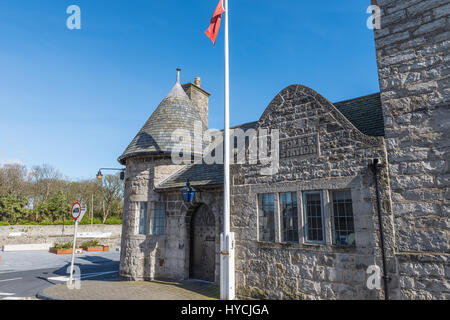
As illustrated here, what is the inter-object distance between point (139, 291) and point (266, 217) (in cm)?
468

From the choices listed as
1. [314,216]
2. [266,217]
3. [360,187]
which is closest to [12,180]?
[266,217]

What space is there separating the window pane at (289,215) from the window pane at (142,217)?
659cm

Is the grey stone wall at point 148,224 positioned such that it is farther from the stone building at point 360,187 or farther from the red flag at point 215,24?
the red flag at point 215,24

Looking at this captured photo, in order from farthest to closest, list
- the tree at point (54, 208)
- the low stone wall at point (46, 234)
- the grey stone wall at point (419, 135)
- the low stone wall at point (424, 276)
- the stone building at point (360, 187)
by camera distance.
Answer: the tree at point (54, 208), the low stone wall at point (46, 234), the stone building at point (360, 187), the grey stone wall at point (419, 135), the low stone wall at point (424, 276)

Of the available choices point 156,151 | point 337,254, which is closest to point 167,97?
point 156,151

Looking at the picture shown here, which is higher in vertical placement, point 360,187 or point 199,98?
point 199,98

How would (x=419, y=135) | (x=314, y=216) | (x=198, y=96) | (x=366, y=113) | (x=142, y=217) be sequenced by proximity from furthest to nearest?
(x=198, y=96), (x=142, y=217), (x=366, y=113), (x=314, y=216), (x=419, y=135)

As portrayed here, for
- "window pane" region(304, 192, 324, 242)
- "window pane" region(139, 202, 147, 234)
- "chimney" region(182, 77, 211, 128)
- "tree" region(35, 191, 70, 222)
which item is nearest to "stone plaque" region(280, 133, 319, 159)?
"window pane" region(304, 192, 324, 242)

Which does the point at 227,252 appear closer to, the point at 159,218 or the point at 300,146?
the point at 300,146

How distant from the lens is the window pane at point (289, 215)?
23.4ft

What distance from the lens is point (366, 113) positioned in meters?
7.88

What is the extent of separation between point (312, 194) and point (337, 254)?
58.2 inches

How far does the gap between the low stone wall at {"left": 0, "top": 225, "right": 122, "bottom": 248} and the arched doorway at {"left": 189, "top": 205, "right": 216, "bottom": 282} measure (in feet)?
86.1

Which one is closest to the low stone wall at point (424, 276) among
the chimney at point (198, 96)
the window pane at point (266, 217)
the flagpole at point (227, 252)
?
the window pane at point (266, 217)
